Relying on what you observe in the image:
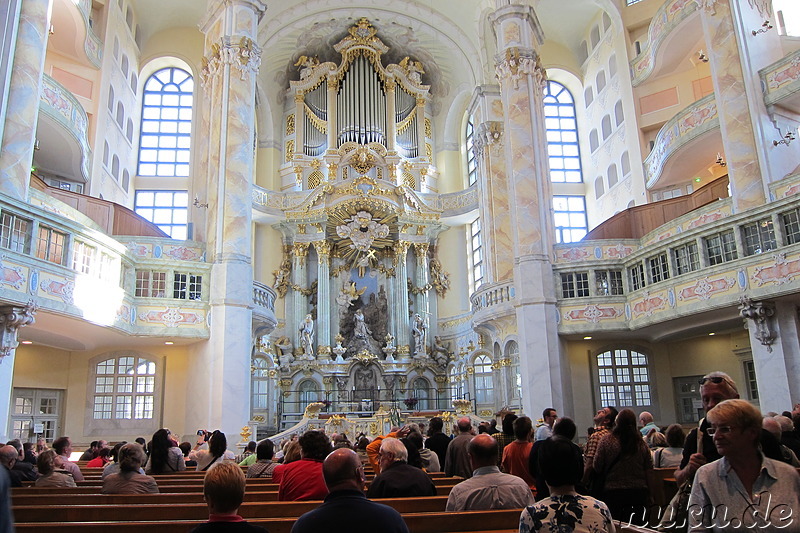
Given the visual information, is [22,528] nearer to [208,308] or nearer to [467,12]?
[208,308]

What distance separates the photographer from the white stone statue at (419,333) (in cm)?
3253

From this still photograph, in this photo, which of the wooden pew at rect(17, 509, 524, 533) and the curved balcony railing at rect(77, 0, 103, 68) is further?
the curved balcony railing at rect(77, 0, 103, 68)

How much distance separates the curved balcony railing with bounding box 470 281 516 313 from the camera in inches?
904

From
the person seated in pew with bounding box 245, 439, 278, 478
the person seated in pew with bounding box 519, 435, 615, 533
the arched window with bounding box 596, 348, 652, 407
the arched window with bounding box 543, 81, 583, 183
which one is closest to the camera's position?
the person seated in pew with bounding box 519, 435, 615, 533

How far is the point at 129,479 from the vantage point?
650cm

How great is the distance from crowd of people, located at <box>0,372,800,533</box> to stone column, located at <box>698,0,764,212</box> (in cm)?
1096

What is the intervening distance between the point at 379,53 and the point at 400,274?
38.5 feet

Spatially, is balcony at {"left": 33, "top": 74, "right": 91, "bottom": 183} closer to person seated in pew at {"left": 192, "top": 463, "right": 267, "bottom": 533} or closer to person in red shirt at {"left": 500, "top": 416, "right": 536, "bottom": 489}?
person in red shirt at {"left": 500, "top": 416, "right": 536, "bottom": 489}

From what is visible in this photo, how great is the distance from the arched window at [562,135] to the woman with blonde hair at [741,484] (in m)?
29.4

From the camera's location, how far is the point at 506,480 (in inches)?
199

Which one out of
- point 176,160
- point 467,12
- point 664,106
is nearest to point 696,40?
point 664,106

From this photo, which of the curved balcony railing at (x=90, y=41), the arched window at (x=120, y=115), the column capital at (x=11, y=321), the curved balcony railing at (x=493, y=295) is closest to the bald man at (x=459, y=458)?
the column capital at (x=11, y=321)

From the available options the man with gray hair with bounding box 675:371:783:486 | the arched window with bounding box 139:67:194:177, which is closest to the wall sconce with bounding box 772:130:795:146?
the man with gray hair with bounding box 675:371:783:486

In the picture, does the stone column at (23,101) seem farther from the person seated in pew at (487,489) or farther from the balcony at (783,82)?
the balcony at (783,82)
